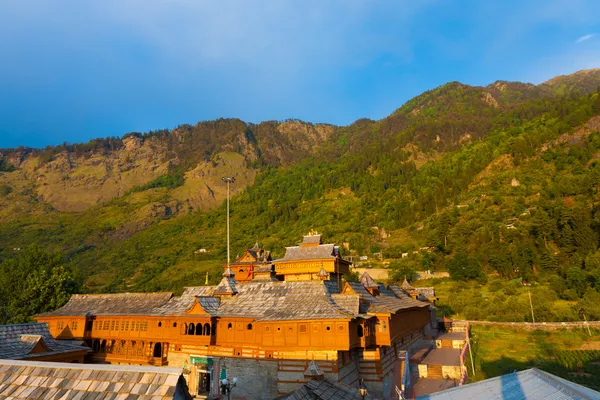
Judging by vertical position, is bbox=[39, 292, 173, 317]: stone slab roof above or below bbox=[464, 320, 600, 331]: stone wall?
above

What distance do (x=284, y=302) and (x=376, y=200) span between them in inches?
3675

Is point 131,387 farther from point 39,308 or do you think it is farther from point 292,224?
point 292,224

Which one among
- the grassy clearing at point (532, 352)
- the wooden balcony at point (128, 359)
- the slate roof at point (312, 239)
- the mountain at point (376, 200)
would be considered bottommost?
the grassy clearing at point (532, 352)

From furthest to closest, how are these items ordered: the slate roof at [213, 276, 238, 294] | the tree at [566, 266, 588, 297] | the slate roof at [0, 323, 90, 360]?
the tree at [566, 266, 588, 297] → the slate roof at [213, 276, 238, 294] → the slate roof at [0, 323, 90, 360]

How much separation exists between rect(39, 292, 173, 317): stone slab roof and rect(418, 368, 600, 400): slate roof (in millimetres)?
26735

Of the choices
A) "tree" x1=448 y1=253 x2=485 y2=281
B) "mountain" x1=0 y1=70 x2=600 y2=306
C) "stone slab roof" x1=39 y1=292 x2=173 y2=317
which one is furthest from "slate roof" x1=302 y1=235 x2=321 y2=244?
"tree" x1=448 y1=253 x2=485 y2=281

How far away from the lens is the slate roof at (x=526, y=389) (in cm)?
709

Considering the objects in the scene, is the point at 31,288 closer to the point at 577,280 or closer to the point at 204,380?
the point at 204,380

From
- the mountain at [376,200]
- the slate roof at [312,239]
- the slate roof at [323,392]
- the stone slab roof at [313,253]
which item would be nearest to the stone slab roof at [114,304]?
the stone slab roof at [313,253]

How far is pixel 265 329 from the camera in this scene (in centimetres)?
2338

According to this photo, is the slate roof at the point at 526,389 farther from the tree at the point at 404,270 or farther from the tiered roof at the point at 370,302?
the tree at the point at 404,270

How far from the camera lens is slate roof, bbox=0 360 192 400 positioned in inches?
269

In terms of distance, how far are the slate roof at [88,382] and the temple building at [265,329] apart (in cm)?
820

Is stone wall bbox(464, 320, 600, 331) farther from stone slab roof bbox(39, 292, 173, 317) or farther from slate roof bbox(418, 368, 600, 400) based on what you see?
slate roof bbox(418, 368, 600, 400)
